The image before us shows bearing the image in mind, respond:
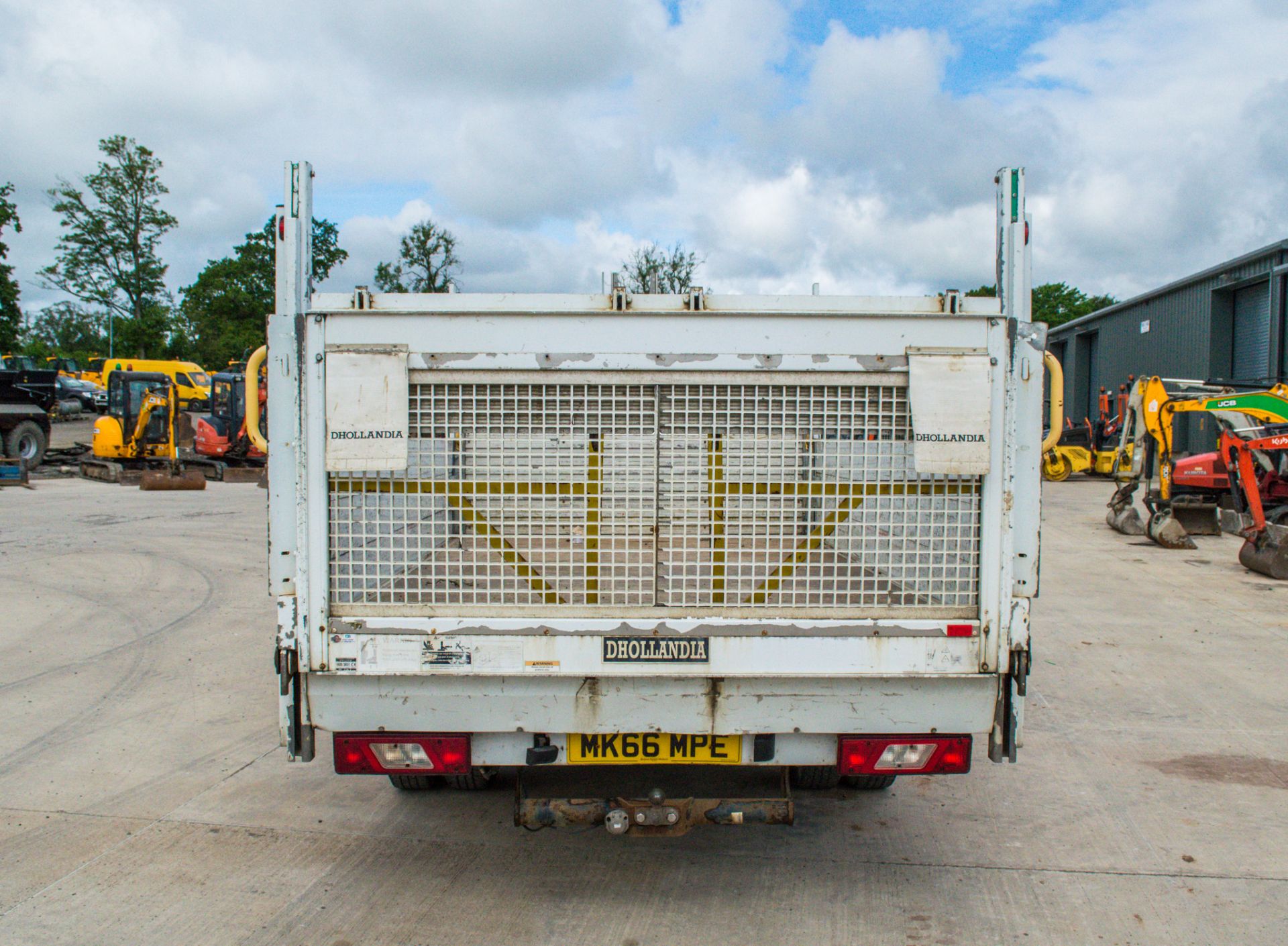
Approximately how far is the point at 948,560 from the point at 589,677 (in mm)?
1336

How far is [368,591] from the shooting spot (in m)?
3.51

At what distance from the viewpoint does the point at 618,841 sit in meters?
4.60

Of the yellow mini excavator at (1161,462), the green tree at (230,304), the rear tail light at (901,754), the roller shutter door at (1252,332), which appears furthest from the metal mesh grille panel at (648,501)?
the green tree at (230,304)

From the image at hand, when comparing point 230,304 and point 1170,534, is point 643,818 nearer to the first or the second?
point 1170,534

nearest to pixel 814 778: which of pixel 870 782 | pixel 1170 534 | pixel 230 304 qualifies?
pixel 870 782

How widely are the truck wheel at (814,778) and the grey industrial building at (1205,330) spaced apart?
20308mm

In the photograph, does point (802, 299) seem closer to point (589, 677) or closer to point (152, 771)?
point (589, 677)

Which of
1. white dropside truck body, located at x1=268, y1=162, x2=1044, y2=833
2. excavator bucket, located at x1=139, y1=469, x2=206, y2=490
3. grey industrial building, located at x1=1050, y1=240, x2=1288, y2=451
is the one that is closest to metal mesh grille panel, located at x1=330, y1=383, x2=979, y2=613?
white dropside truck body, located at x1=268, y1=162, x2=1044, y2=833

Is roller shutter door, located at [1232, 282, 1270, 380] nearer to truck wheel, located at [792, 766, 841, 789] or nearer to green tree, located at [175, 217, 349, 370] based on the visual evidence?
truck wheel, located at [792, 766, 841, 789]

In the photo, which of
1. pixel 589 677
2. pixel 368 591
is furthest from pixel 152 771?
pixel 589 677

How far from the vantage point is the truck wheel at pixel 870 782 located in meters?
5.04

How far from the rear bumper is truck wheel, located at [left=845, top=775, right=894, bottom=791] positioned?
5.15 feet

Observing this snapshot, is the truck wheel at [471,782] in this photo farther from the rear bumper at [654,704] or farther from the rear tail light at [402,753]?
the rear bumper at [654,704]

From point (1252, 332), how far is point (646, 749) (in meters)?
29.5
